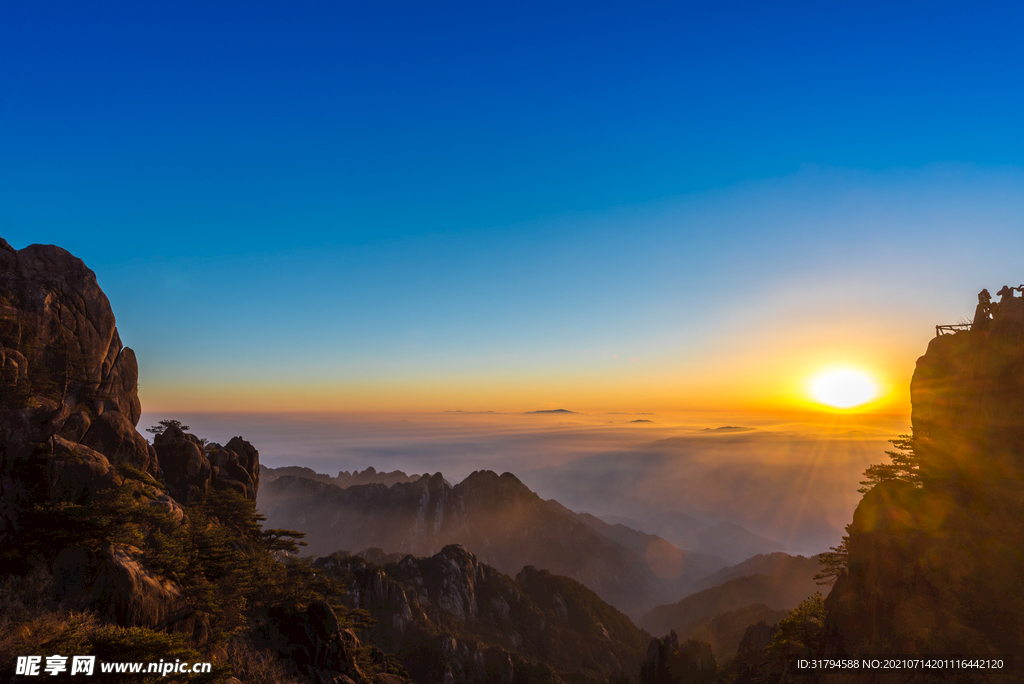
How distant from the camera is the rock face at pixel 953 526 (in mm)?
39031

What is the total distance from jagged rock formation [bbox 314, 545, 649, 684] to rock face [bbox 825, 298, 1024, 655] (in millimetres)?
80054

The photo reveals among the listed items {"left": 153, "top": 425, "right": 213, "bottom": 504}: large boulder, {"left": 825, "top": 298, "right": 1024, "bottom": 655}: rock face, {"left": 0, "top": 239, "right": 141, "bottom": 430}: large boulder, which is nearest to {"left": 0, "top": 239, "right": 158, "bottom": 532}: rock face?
{"left": 0, "top": 239, "right": 141, "bottom": 430}: large boulder

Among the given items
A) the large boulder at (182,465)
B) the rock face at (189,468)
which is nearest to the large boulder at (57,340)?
the large boulder at (182,465)

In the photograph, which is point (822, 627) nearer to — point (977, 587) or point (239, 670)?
point (977, 587)

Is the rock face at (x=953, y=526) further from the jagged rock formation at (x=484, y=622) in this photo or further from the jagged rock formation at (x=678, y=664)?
the jagged rock formation at (x=484, y=622)

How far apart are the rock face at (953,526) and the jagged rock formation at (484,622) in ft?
263

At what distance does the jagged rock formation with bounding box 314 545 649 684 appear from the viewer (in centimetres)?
9988

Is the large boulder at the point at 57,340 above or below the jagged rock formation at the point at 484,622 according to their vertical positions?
above

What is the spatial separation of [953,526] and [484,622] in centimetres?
14095

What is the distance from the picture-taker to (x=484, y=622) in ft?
477

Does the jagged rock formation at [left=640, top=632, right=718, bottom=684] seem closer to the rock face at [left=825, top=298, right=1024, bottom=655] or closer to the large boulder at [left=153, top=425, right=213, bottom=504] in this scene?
the rock face at [left=825, top=298, right=1024, bottom=655]

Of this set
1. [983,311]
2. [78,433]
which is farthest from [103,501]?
[983,311]

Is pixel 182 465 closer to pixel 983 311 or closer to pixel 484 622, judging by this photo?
pixel 983 311

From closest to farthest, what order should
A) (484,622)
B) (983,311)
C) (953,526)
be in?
1. (953,526)
2. (983,311)
3. (484,622)
